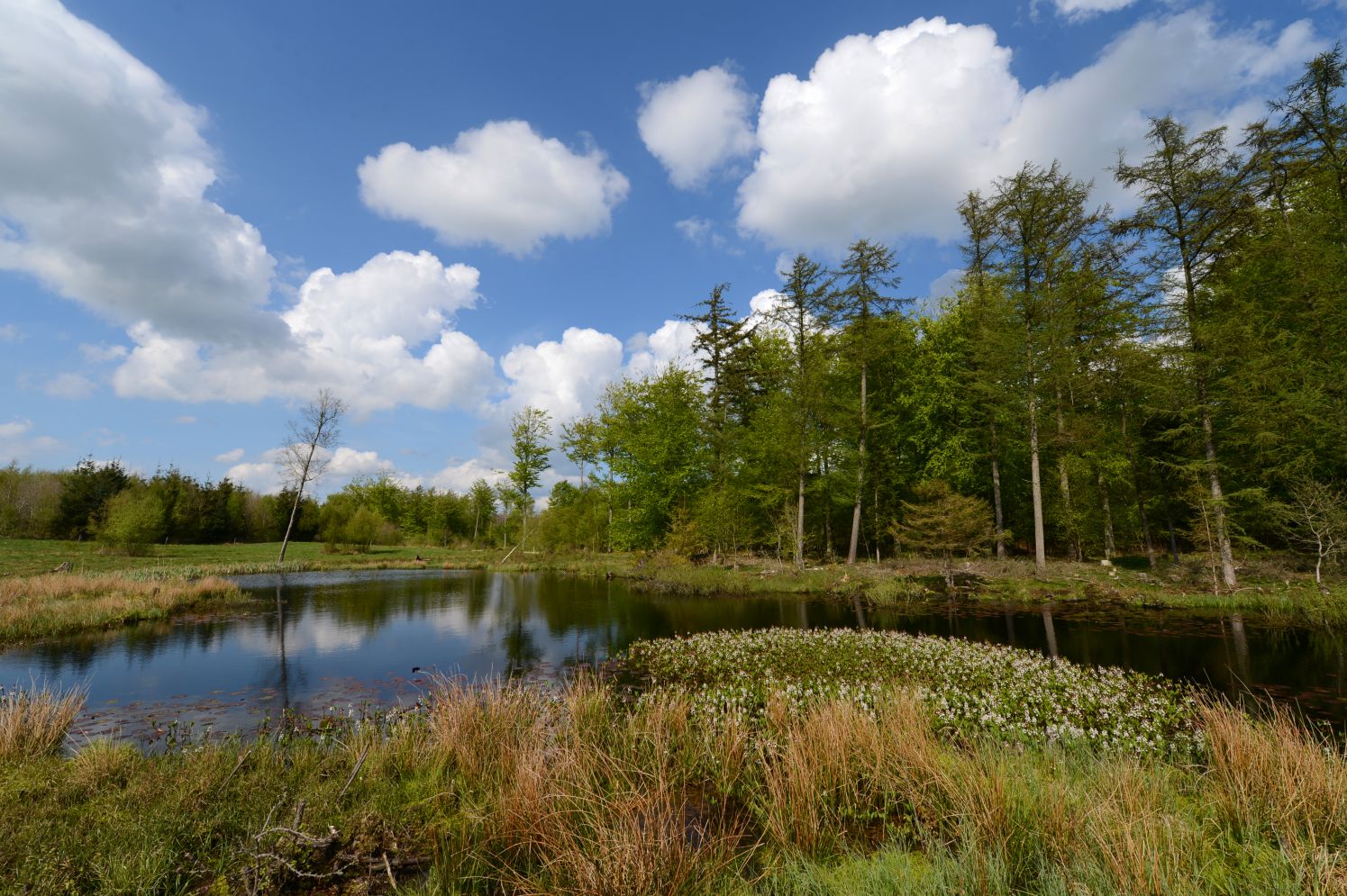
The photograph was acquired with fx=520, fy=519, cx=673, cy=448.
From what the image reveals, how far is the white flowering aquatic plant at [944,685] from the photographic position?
7.26 m

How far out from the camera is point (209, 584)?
77.9 feet

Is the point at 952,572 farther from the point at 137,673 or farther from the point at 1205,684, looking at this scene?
the point at 137,673

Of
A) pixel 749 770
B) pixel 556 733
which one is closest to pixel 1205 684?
pixel 749 770

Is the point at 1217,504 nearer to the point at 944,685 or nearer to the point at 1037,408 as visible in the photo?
the point at 1037,408

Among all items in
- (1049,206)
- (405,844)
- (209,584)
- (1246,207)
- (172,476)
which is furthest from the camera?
(172,476)

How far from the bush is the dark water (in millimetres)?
19911

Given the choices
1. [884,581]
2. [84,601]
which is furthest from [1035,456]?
[84,601]

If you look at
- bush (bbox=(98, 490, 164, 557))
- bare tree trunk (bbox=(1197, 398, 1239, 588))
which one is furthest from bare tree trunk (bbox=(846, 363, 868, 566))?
bush (bbox=(98, 490, 164, 557))

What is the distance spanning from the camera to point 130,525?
35.2 meters

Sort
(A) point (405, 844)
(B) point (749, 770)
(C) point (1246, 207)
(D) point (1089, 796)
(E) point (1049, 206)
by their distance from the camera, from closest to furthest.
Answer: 1. (D) point (1089, 796)
2. (A) point (405, 844)
3. (B) point (749, 770)
4. (C) point (1246, 207)
5. (E) point (1049, 206)

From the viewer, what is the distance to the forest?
65.4 feet

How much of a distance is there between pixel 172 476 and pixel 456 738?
69066mm

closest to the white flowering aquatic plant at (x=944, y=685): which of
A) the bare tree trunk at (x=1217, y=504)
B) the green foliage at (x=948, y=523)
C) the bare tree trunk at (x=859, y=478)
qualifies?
the green foliage at (x=948, y=523)

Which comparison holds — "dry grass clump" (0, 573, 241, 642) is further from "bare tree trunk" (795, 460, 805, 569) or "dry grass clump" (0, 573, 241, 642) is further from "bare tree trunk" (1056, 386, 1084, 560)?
"bare tree trunk" (1056, 386, 1084, 560)
